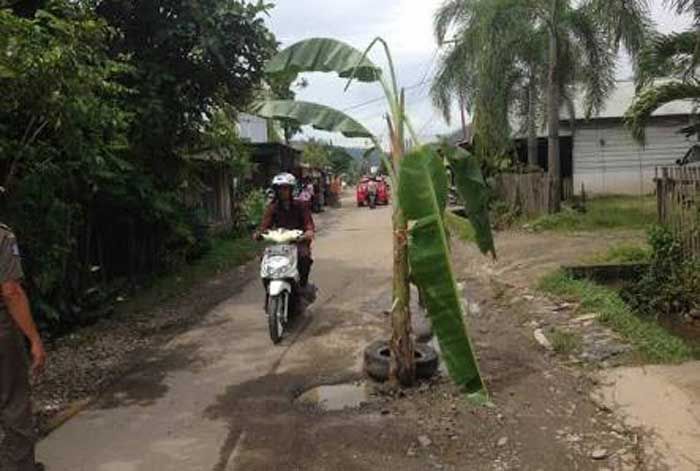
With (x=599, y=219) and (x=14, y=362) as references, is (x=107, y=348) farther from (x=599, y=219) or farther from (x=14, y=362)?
(x=599, y=219)

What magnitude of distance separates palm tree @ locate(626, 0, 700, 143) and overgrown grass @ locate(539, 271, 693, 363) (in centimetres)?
499

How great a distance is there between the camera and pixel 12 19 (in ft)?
21.2

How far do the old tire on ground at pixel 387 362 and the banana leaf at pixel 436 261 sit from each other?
1.95 meters

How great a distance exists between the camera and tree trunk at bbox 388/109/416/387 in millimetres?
6254

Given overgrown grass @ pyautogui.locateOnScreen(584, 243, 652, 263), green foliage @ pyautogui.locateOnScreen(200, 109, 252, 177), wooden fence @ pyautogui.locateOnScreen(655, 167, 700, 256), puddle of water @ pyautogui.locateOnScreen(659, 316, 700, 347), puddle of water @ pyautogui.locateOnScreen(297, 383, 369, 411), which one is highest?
green foliage @ pyautogui.locateOnScreen(200, 109, 252, 177)

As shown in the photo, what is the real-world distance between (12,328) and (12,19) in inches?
118

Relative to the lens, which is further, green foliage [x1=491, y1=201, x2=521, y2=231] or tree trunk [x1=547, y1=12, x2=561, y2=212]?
tree trunk [x1=547, y1=12, x2=561, y2=212]

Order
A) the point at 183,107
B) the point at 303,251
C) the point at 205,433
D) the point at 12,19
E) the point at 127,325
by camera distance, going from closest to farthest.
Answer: the point at 205,433 → the point at 12,19 → the point at 303,251 → the point at 127,325 → the point at 183,107

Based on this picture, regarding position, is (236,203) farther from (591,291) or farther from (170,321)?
(591,291)

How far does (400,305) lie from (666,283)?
548 centimetres

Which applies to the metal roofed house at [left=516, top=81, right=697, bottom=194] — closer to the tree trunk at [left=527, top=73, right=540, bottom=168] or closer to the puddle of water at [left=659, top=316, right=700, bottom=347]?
the tree trunk at [left=527, top=73, right=540, bottom=168]

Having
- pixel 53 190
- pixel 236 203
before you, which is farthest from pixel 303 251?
pixel 236 203

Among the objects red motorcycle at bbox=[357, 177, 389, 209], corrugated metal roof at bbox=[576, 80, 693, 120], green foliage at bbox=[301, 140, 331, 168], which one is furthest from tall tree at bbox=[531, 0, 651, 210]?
green foliage at bbox=[301, 140, 331, 168]

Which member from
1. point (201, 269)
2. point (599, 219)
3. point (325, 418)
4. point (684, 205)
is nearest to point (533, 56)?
point (599, 219)
